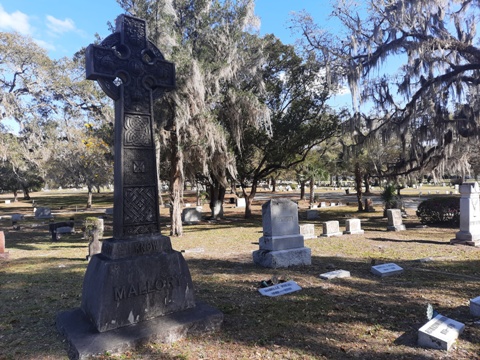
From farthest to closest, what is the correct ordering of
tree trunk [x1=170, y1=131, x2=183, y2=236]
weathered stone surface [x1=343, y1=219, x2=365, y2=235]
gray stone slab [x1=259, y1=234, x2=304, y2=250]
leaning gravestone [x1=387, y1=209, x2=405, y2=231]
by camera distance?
leaning gravestone [x1=387, y1=209, x2=405, y2=231] < weathered stone surface [x1=343, y1=219, x2=365, y2=235] < tree trunk [x1=170, y1=131, x2=183, y2=236] < gray stone slab [x1=259, y1=234, x2=304, y2=250]

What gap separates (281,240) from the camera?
7.42 meters

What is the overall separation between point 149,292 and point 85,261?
18.4 ft

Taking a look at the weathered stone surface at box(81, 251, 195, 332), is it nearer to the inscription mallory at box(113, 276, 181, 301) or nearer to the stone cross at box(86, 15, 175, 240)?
the inscription mallory at box(113, 276, 181, 301)

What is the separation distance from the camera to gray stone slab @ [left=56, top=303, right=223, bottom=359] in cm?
315

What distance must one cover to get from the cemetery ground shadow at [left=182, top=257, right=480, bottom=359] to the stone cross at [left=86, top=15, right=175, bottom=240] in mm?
1703

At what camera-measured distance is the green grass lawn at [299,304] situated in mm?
3342

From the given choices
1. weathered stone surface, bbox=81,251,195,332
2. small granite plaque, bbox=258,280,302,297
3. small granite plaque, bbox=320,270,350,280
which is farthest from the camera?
small granite plaque, bbox=320,270,350,280

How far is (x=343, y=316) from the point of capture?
4215 mm

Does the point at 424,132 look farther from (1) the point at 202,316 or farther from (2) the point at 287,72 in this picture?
(1) the point at 202,316

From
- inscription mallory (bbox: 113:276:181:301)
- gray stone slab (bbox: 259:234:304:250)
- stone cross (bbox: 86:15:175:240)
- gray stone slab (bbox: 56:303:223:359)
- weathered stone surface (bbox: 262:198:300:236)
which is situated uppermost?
stone cross (bbox: 86:15:175:240)

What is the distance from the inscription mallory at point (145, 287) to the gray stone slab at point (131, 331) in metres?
0.32

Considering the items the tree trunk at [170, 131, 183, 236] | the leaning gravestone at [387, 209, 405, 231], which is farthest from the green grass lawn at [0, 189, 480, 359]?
the tree trunk at [170, 131, 183, 236]

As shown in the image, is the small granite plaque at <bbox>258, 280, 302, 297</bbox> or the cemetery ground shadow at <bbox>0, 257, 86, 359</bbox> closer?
the cemetery ground shadow at <bbox>0, 257, 86, 359</bbox>

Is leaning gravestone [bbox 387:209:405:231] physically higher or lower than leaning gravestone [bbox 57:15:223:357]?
lower
